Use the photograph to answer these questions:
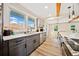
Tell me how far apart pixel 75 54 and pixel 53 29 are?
1.03 m

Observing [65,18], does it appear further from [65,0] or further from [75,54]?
[75,54]

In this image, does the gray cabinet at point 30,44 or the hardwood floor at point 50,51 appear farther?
the gray cabinet at point 30,44

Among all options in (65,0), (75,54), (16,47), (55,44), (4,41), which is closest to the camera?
(75,54)

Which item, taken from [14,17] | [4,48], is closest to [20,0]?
[14,17]

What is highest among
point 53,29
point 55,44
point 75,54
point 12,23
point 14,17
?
point 14,17

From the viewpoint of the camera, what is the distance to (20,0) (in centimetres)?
173

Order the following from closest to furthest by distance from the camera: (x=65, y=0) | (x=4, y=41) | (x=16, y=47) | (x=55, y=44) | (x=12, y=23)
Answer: (x=4, y=41)
(x=65, y=0)
(x=16, y=47)
(x=12, y=23)
(x=55, y=44)

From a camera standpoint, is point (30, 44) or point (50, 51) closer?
point (50, 51)

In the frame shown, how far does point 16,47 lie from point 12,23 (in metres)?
0.53

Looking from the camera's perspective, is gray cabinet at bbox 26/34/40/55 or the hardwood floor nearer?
the hardwood floor

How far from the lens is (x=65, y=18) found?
206 centimetres

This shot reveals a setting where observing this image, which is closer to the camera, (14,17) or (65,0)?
(65,0)

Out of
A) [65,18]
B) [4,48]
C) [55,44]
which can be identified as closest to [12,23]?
[4,48]

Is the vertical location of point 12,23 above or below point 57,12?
below
